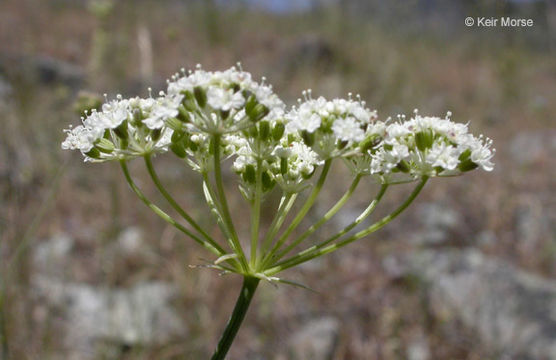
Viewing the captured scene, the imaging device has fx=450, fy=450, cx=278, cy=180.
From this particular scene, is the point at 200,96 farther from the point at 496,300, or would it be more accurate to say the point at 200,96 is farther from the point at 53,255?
the point at 496,300

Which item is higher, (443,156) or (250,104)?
(250,104)

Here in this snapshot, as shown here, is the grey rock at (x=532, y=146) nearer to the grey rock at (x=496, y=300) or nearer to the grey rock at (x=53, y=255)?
the grey rock at (x=496, y=300)

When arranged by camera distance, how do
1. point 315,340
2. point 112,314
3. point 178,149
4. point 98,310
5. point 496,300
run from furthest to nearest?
1. point 496,300
2. point 98,310
3. point 315,340
4. point 112,314
5. point 178,149

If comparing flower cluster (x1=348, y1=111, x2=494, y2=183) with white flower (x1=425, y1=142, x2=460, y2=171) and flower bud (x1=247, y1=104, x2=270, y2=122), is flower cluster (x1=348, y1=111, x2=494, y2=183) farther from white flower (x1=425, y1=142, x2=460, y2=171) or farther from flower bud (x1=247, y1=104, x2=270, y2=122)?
flower bud (x1=247, y1=104, x2=270, y2=122)

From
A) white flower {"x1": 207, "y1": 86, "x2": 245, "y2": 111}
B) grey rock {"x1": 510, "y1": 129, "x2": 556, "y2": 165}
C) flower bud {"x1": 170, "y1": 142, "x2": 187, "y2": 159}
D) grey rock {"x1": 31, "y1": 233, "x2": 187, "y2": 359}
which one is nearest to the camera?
white flower {"x1": 207, "y1": 86, "x2": 245, "y2": 111}

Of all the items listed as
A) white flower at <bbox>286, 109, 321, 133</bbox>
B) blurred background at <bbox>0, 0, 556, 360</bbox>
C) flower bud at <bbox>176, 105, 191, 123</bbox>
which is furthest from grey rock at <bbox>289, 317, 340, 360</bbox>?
flower bud at <bbox>176, 105, 191, 123</bbox>

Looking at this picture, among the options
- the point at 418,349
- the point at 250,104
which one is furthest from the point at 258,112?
the point at 418,349
